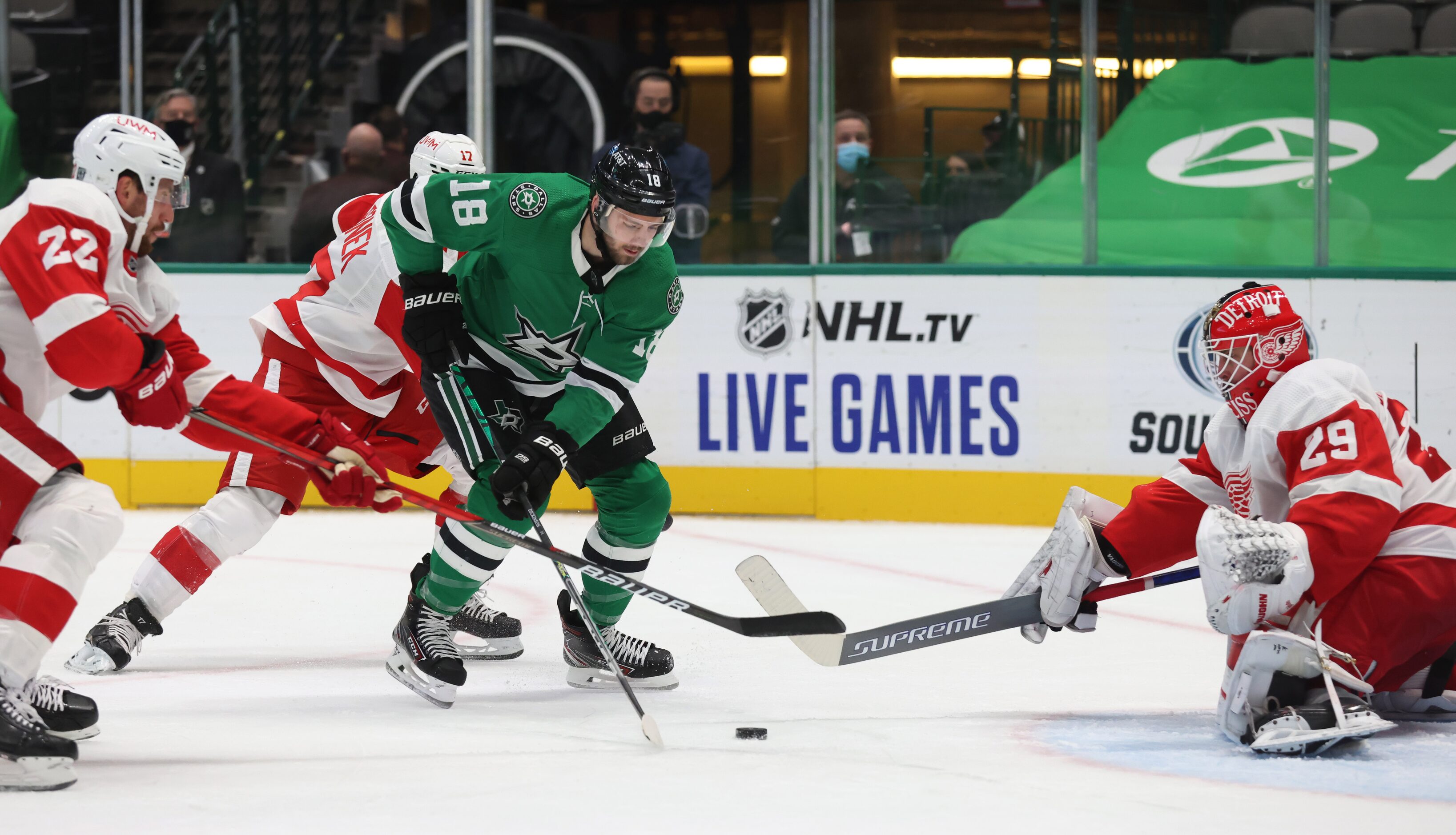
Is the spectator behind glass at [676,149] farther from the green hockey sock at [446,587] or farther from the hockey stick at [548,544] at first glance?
the green hockey sock at [446,587]

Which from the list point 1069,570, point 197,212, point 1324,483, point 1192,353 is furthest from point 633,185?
point 197,212

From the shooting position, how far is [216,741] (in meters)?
2.75

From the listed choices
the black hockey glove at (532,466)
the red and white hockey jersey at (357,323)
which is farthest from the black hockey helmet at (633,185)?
the red and white hockey jersey at (357,323)

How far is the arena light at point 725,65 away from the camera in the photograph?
238 inches

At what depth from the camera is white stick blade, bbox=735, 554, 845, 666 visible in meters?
3.01

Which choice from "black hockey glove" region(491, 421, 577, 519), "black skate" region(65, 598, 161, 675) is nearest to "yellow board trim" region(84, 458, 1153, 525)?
"black skate" region(65, 598, 161, 675)

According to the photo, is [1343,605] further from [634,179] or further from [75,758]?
[75,758]

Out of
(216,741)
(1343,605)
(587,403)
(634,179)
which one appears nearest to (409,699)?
(216,741)

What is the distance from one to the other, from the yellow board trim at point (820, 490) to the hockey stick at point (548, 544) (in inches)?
94.4

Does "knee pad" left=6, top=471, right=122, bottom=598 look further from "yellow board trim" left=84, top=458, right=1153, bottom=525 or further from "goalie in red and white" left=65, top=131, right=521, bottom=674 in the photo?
"yellow board trim" left=84, top=458, right=1153, bottom=525

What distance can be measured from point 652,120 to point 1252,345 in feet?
12.3

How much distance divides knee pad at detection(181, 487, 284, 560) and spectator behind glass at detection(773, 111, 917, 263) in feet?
9.52

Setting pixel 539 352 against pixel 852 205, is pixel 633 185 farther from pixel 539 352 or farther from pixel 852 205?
pixel 852 205

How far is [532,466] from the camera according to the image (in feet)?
9.46
